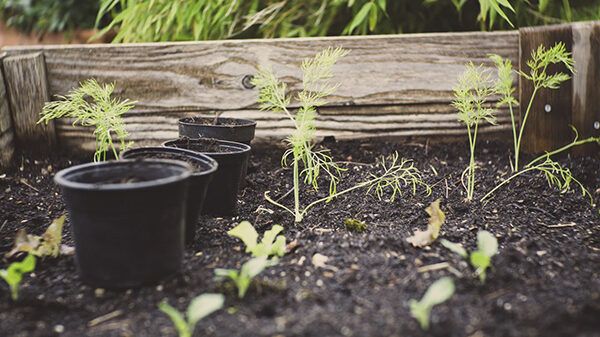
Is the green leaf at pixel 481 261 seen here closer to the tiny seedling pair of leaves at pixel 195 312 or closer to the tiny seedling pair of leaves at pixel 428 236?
Answer: the tiny seedling pair of leaves at pixel 428 236

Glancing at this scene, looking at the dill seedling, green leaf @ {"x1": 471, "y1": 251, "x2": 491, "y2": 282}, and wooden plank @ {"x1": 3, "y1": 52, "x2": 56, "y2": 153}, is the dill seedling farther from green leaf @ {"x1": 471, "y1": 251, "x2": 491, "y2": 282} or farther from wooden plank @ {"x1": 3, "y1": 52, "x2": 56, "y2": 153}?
wooden plank @ {"x1": 3, "y1": 52, "x2": 56, "y2": 153}

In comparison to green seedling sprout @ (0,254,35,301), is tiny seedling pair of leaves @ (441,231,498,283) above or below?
below

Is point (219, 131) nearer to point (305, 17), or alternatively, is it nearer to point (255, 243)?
point (255, 243)

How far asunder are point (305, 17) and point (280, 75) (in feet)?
2.03

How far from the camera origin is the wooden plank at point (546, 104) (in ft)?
8.38

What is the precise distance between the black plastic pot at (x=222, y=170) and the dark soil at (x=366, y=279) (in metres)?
0.05

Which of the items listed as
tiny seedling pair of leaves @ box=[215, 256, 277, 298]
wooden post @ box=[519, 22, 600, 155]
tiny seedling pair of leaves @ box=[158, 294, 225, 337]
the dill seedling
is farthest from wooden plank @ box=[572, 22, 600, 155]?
tiny seedling pair of leaves @ box=[158, 294, 225, 337]

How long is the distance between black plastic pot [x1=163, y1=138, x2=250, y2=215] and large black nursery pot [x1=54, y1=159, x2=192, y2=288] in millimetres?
466

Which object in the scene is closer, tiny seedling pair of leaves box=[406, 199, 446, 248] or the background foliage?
tiny seedling pair of leaves box=[406, 199, 446, 248]

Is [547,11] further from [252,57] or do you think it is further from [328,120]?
[252,57]

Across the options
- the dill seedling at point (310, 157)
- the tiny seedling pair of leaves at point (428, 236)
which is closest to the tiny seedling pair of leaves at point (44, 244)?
the dill seedling at point (310, 157)

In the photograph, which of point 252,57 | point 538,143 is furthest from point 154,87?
point 538,143

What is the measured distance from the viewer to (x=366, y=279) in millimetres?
1461

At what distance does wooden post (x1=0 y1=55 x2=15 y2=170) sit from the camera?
260 cm
